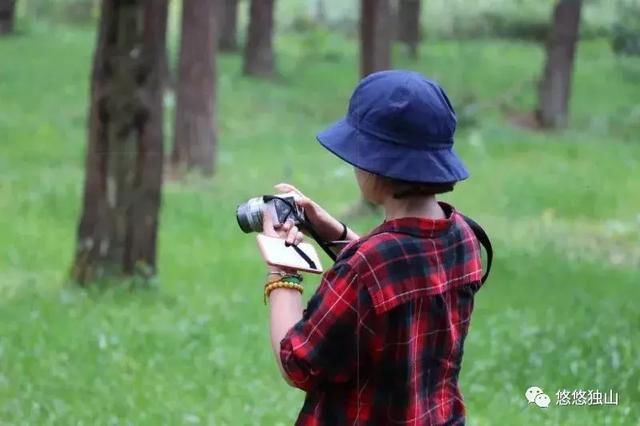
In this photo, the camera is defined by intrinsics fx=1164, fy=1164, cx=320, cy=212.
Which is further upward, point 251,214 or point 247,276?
point 251,214

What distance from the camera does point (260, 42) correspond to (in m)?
26.2

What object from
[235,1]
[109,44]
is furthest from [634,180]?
[235,1]

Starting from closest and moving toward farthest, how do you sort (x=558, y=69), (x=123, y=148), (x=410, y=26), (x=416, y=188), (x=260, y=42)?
(x=416, y=188) < (x=123, y=148) < (x=558, y=69) < (x=260, y=42) < (x=410, y=26)

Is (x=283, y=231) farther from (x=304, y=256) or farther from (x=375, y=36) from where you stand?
(x=375, y=36)

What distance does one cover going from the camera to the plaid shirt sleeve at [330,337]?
8.66 feet

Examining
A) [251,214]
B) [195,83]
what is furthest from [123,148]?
[195,83]

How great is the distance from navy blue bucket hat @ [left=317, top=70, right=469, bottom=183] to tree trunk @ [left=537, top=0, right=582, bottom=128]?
1966 cm

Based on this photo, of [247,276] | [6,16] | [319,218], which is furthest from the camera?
[6,16]

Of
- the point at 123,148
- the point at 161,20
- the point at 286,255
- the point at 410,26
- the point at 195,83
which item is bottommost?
the point at 410,26

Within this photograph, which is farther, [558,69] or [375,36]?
[558,69]

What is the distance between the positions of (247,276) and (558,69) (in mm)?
14014

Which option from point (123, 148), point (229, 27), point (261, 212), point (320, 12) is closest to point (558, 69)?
point (229, 27)

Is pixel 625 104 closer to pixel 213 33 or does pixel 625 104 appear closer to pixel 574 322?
pixel 213 33

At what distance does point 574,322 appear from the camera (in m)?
7.89
